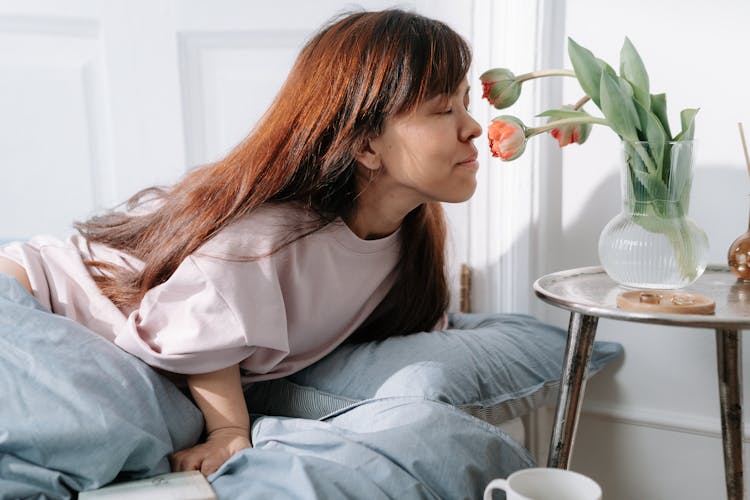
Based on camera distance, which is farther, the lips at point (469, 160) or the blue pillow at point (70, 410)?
the lips at point (469, 160)

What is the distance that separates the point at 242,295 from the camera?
109 cm

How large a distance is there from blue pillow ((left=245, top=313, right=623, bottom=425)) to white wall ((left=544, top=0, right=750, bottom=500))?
19cm

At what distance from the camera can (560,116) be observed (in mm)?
1126

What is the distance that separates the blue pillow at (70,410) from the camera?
88cm

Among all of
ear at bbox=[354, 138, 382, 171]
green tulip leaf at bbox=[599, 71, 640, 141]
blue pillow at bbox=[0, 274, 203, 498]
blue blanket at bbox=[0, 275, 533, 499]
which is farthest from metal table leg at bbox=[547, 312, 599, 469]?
A: blue pillow at bbox=[0, 274, 203, 498]

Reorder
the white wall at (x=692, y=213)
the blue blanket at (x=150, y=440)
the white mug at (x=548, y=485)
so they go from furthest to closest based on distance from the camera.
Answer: the white wall at (x=692, y=213) → the blue blanket at (x=150, y=440) → the white mug at (x=548, y=485)

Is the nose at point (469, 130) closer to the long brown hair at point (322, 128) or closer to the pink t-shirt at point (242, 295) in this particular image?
the long brown hair at point (322, 128)

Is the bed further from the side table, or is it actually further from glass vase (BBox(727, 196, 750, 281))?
glass vase (BBox(727, 196, 750, 281))

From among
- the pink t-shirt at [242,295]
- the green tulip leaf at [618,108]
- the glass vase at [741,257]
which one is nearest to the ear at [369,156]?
the pink t-shirt at [242,295]

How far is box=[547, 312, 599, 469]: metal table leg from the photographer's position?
109 cm

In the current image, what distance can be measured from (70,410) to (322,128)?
49cm

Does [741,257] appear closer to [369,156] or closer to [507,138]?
[507,138]

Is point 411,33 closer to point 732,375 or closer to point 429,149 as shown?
point 429,149

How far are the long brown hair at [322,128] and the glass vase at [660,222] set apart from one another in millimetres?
280
